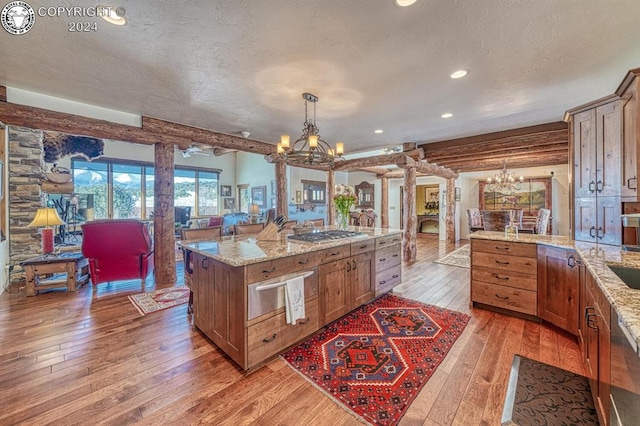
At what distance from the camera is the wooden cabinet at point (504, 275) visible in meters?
2.78

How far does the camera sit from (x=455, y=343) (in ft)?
7.83

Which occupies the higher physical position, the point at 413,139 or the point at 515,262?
the point at 413,139

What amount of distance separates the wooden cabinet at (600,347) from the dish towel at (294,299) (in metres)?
1.84

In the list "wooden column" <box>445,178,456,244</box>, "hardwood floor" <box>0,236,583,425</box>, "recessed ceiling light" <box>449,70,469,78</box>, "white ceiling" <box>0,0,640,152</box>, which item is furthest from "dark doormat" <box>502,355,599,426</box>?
"wooden column" <box>445,178,456,244</box>

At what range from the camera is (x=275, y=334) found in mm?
2098

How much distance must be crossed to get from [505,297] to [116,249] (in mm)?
5229

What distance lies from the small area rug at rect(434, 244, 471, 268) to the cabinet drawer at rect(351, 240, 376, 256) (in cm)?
291

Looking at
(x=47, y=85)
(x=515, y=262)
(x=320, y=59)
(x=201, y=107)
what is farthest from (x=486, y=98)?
(x=47, y=85)

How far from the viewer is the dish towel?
6.97 ft

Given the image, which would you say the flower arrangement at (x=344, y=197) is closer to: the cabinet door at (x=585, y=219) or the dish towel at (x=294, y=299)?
the dish towel at (x=294, y=299)

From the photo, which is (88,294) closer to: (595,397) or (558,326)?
(595,397)

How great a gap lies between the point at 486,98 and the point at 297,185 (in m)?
6.81

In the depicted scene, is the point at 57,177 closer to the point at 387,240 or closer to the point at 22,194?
the point at 22,194

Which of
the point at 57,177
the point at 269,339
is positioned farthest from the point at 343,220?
the point at 57,177
